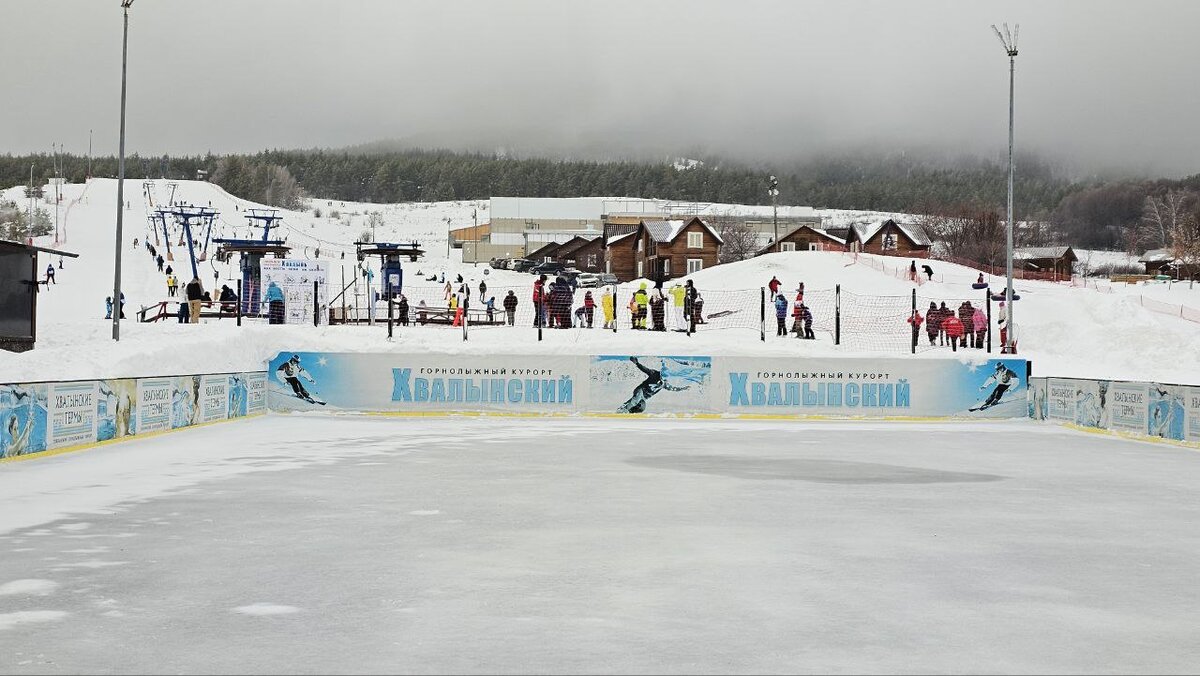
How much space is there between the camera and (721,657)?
6.77m

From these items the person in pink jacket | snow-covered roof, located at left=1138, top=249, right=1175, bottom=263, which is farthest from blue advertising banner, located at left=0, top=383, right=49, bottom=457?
snow-covered roof, located at left=1138, top=249, right=1175, bottom=263

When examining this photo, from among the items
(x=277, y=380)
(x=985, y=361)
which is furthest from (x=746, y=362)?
(x=277, y=380)

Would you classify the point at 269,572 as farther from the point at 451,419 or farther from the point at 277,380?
the point at 277,380

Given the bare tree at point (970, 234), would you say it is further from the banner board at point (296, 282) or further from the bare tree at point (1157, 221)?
the banner board at point (296, 282)

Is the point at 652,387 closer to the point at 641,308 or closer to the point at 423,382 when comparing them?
the point at 423,382

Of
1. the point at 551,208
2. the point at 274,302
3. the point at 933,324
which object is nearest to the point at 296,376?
the point at 274,302

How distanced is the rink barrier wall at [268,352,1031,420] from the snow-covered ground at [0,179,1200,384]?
1.51 meters

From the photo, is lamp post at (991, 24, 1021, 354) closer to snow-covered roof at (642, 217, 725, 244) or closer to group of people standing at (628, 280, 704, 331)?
group of people standing at (628, 280, 704, 331)

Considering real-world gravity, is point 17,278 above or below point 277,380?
above

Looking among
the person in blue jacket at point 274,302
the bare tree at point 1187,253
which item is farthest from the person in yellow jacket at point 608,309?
the bare tree at point 1187,253

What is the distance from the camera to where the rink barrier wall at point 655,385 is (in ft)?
96.3

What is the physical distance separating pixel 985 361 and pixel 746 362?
6.30 metres

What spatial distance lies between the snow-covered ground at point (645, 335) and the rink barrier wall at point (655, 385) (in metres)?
1.51

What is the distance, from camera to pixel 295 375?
29500mm
